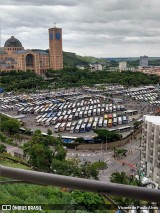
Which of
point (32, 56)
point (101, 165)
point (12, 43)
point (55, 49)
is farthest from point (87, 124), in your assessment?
point (12, 43)

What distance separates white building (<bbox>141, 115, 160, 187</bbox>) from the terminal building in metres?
17.1

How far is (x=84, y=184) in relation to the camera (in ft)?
1.59

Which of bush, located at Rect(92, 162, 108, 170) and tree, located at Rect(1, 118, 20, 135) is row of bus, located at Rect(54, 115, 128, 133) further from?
bush, located at Rect(92, 162, 108, 170)

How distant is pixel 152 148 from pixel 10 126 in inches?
181

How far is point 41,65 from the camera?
905 inches

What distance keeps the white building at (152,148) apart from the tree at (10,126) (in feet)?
14.1

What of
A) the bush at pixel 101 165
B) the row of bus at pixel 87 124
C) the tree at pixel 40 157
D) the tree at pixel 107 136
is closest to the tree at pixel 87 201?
the tree at pixel 40 157

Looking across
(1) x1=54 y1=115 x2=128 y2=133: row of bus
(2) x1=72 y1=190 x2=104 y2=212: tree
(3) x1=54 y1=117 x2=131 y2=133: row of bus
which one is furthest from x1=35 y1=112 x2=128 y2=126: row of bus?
(2) x1=72 y1=190 x2=104 y2=212: tree

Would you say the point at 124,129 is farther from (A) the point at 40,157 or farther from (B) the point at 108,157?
(A) the point at 40,157

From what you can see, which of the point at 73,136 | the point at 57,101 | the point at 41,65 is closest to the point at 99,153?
the point at 73,136

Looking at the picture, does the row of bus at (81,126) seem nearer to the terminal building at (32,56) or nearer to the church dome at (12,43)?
the terminal building at (32,56)

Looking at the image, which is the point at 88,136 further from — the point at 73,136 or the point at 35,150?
the point at 35,150

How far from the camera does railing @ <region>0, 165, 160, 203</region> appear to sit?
0.47 metres

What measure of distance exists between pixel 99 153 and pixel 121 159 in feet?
2.37
